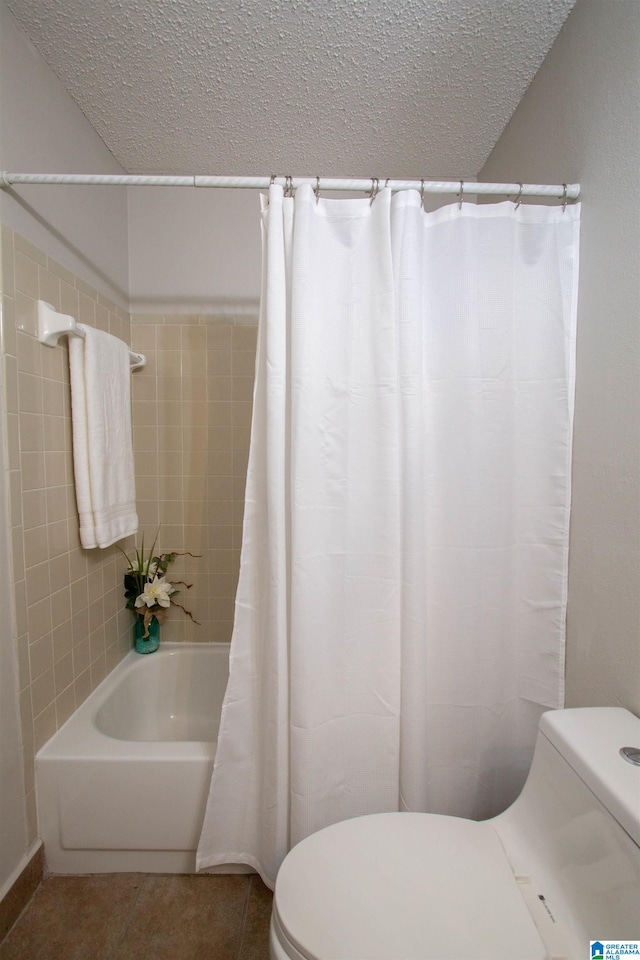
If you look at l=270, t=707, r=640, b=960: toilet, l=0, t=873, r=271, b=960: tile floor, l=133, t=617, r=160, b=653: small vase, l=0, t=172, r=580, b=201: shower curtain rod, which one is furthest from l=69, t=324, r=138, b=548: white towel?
l=270, t=707, r=640, b=960: toilet

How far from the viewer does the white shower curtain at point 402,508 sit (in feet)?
3.32

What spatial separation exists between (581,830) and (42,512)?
1.45 m

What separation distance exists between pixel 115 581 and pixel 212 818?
92 cm

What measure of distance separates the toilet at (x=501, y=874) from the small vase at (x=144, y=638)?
3.96 ft

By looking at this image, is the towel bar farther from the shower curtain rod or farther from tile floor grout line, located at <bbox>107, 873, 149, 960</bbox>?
tile floor grout line, located at <bbox>107, 873, 149, 960</bbox>

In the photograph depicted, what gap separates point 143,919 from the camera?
1.11 meters

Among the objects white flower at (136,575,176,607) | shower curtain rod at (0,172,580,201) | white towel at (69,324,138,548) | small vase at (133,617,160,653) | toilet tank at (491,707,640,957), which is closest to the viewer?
toilet tank at (491,707,640,957)

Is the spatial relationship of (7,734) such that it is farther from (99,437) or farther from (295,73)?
(295,73)

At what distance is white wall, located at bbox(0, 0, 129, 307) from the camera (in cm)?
109

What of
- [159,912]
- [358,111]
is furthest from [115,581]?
[358,111]

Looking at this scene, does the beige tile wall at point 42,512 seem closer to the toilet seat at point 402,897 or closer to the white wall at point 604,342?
the toilet seat at point 402,897

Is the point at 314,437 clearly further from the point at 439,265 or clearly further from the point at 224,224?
the point at 224,224

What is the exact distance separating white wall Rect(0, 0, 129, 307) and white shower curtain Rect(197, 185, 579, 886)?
724mm

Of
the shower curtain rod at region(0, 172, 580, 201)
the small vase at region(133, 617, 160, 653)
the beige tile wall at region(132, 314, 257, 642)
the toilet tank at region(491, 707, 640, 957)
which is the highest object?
the shower curtain rod at region(0, 172, 580, 201)
